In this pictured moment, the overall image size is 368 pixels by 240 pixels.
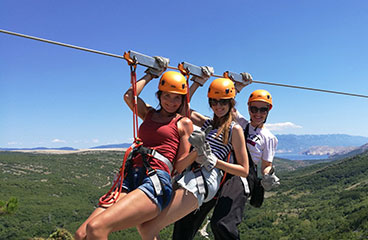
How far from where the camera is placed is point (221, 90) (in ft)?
12.8

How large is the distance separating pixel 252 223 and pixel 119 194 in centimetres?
12810

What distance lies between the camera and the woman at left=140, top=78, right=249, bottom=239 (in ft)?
10.9

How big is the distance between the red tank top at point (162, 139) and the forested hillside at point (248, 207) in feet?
289

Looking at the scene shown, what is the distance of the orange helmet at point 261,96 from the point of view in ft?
14.8

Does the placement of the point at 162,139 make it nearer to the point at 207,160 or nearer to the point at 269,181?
the point at 207,160

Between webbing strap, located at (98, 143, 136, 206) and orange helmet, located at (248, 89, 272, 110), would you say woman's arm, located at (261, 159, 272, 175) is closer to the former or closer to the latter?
orange helmet, located at (248, 89, 272, 110)

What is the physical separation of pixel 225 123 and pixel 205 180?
715mm

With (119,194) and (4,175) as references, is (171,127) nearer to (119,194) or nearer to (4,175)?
(119,194)

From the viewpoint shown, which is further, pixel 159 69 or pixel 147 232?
pixel 159 69

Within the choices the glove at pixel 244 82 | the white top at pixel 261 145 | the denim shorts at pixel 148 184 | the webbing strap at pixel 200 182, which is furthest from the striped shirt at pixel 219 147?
the glove at pixel 244 82

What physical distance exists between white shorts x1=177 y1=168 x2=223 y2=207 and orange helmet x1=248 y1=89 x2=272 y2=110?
1.32 metres

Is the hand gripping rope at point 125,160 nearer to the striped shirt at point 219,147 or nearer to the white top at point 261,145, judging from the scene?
the striped shirt at point 219,147

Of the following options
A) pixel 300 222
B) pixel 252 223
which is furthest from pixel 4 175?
pixel 300 222

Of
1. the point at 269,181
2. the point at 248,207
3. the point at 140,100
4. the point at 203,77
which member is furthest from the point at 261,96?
the point at 248,207
